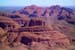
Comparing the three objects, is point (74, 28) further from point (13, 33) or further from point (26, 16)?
point (13, 33)

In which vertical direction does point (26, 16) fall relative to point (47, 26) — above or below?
above

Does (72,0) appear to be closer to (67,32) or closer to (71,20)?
(71,20)

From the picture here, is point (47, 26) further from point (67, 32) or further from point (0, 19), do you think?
point (0, 19)

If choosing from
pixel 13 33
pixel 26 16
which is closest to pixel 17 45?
pixel 13 33

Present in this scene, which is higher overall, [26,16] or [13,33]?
[26,16]

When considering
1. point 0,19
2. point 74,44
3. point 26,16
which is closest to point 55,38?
point 74,44

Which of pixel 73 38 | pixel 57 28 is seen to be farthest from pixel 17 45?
pixel 73 38

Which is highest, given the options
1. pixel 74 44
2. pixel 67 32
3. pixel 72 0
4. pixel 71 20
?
pixel 72 0
